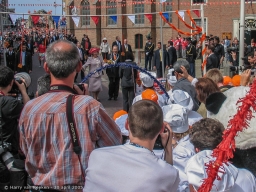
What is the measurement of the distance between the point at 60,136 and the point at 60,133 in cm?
2

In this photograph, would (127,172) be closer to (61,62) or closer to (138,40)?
(61,62)

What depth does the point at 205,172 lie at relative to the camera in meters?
2.26

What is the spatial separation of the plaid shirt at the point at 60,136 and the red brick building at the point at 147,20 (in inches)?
1161

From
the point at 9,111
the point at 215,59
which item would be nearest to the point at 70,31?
the point at 215,59

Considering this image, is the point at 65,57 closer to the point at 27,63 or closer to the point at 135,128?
the point at 135,128

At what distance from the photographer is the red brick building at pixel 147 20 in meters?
33.1

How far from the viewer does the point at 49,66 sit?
8.18ft

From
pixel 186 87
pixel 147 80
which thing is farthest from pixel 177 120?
pixel 147 80

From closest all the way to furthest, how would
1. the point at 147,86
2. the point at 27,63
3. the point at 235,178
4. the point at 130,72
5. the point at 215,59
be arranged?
the point at 235,178
the point at 147,86
the point at 130,72
the point at 215,59
the point at 27,63

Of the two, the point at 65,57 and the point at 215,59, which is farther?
the point at 215,59

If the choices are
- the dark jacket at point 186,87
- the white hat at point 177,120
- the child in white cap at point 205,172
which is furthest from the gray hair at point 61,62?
the dark jacket at point 186,87

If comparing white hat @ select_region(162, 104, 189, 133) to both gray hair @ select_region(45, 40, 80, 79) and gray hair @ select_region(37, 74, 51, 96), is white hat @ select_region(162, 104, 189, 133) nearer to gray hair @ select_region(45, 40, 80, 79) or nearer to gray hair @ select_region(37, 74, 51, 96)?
gray hair @ select_region(37, 74, 51, 96)

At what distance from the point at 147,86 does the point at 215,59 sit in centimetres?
660

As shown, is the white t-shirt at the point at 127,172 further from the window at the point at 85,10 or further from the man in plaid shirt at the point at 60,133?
the window at the point at 85,10
